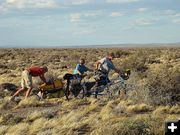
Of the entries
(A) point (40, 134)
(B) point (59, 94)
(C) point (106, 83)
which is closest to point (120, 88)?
(C) point (106, 83)

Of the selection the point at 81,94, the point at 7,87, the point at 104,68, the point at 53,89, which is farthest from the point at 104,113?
the point at 7,87

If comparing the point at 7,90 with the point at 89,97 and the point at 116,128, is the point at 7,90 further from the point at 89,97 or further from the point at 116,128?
the point at 116,128

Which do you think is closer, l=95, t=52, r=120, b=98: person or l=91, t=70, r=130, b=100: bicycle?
l=91, t=70, r=130, b=100: bicycle

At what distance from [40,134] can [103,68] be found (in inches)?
256

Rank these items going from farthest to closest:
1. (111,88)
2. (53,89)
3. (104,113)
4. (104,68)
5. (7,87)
→ (7,87)
(53,89)
(104,68)
(111,88)
(104,113)

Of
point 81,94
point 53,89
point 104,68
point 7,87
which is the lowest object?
point 7,87

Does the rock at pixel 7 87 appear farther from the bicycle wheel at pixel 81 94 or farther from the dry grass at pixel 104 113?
the bicycle wheel at pixel 81 94

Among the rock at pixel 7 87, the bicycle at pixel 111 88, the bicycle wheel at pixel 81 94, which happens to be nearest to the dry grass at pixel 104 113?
the bicycle at pixel 111 88

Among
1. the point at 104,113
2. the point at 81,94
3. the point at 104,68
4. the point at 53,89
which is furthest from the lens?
the point at 81,94

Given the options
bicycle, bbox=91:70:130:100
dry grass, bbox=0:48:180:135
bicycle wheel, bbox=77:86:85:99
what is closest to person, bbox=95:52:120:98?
bicycle, bbox=91:70:130:100

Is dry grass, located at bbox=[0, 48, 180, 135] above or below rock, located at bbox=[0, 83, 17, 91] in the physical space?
above

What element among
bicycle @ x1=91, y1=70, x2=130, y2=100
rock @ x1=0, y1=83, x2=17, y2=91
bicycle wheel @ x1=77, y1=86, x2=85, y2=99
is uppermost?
bicycle @ x1=91, y1=70, x2=130, y2=100

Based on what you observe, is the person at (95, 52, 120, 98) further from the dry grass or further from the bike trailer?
the bike trailer

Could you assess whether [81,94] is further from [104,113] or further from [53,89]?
[104,113]
